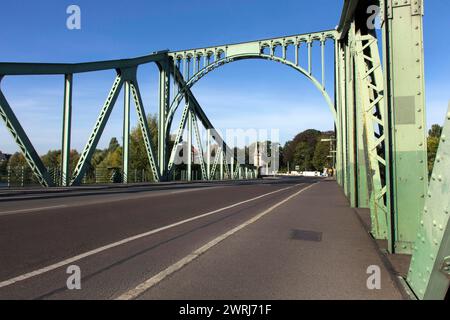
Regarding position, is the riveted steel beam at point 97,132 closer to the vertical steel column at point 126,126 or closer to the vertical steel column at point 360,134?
the vertical steel column at point 126,126

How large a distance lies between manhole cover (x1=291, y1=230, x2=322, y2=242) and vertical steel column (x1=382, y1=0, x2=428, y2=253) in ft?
7.13

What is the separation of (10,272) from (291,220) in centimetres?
676

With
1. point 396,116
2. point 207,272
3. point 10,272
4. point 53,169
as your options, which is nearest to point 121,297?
point 207,272

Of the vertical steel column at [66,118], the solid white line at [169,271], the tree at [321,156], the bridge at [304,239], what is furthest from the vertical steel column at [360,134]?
the tree at [321,156]

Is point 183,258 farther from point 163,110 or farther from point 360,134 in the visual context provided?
point 163,110

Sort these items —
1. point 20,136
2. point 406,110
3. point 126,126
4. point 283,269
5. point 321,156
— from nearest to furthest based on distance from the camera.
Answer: point 283,269 → point 406,110 → point 20,136 → point 126,126 → point 321,156

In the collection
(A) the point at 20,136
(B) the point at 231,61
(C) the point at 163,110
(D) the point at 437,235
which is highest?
(B) the point at 231,61

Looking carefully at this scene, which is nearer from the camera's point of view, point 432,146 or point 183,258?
point 183,258

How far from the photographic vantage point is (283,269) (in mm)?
5234

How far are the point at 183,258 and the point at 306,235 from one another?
10.2ft

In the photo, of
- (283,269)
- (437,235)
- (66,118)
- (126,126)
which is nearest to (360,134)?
(283,269)

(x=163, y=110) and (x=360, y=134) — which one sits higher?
(x=163, y=110)

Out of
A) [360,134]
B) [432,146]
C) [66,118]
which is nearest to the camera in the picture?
[360,134]

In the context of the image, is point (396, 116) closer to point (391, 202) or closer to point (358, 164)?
point (391, 202)
